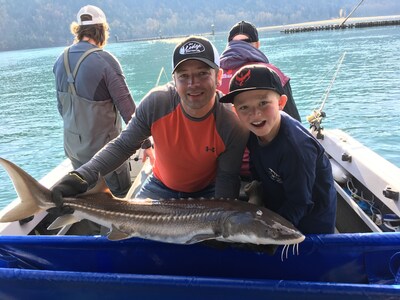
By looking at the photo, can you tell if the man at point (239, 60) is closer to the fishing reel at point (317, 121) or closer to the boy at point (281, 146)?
the boy at point (281, 146)

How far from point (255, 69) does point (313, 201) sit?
87 cm

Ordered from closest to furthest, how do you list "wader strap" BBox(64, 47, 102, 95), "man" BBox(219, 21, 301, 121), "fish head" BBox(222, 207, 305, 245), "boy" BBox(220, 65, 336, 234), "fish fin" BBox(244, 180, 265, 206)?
"fish head" BBox(222, 207, 305, 245) → "boy" BBox(220, 65, 336, 234) → "fish fin" BBox(244, 180, 265, 206) → "wader strap" BBox(64, 47, 102, 95) → "man" BBox(219, 21, 301, 121)

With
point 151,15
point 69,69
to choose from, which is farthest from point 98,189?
point 151,15

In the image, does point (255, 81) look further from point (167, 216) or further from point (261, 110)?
point (167, 216)

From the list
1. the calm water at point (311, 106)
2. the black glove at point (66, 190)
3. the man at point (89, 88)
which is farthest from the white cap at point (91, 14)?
the calm water at point (311, 106)

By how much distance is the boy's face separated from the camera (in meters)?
2.01

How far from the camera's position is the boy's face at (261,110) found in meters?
2.01

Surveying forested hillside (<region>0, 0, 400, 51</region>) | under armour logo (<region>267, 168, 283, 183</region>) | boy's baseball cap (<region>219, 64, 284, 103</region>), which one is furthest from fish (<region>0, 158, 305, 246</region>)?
forested hillside (<region>0, 0, 400, 51</region>)

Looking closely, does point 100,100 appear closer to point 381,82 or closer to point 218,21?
point 381,82

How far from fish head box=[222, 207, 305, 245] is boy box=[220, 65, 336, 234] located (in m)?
0.28

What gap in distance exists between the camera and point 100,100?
3287 mm

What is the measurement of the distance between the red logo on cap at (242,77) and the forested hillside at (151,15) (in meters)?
142

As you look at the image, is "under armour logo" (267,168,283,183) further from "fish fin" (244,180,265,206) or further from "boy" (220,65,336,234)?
"fish fin" (244,180,265,206)

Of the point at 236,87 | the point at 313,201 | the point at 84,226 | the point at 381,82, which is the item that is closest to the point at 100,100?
the point at 84,226
